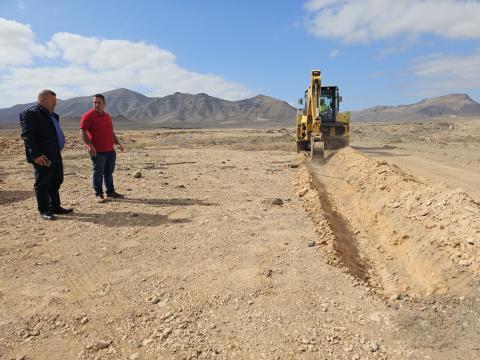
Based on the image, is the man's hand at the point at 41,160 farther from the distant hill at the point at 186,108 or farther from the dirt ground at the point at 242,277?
the distant hill at the point at 186,108

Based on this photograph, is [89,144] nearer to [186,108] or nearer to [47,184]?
[47,184]

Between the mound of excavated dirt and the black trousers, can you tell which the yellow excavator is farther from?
the black trousers

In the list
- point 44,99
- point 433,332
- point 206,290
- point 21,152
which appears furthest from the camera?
point 21,152

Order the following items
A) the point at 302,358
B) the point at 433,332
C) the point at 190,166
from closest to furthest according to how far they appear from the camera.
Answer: the point at 302,358
the point at 433,332
the point at 190,166

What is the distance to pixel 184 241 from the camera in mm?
4855

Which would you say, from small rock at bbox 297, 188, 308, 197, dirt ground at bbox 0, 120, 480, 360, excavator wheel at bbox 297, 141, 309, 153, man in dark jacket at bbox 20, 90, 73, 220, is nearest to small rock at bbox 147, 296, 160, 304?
dirt ground at bbox 0, 120, 480, 360

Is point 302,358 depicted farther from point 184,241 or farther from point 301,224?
point 301,224

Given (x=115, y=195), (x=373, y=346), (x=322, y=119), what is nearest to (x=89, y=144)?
(x=115, y=195)

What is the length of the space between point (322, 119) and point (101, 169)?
11.9 m

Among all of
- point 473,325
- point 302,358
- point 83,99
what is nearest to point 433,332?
point 473,325

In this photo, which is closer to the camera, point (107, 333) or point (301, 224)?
point (107, 333)

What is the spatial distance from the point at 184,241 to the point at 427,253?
294cm

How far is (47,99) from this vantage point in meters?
5.71

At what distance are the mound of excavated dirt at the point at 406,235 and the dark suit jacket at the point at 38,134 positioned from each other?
407 centimetres
